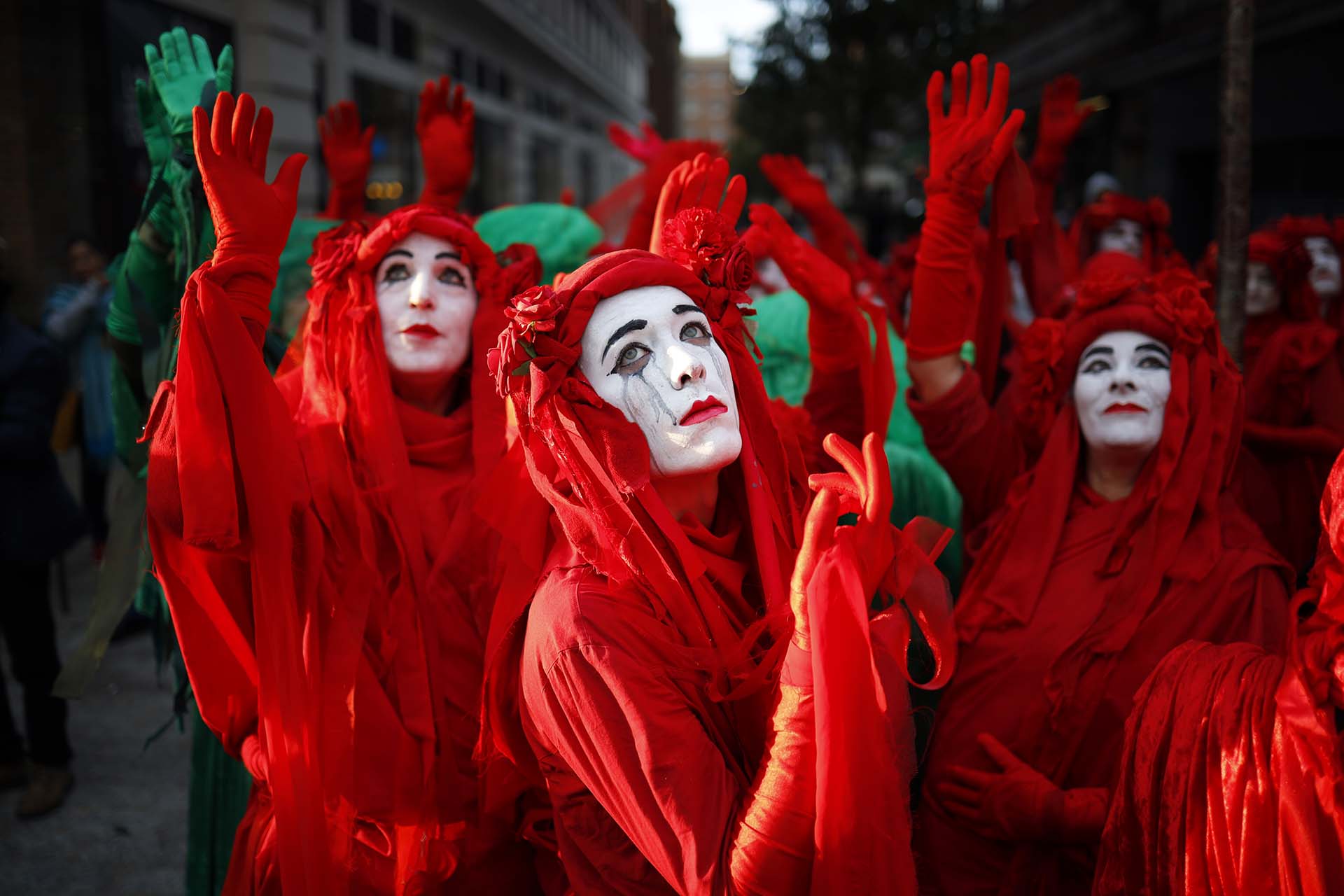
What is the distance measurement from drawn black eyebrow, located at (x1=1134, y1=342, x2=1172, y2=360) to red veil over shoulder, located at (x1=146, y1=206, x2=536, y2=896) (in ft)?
4.76

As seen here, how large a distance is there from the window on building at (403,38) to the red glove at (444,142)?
382 inches

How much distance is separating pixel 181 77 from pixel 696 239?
158cm

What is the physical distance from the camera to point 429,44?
44.1 feet

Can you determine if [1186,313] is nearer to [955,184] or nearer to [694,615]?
[955,184]

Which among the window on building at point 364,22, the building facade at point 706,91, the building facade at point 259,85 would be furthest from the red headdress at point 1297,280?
the building facade at point 706,91

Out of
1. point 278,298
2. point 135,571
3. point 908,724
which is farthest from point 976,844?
point 278,298

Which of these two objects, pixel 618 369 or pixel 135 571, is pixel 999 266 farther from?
pixel 135 571

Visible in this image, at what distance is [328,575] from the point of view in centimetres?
225

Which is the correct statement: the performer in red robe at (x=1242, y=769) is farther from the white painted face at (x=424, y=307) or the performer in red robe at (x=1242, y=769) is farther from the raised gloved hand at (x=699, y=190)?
the white painted face at (x=424, y=307)

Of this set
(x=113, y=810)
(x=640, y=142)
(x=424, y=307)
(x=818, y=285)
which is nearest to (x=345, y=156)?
(x=640, y=142)

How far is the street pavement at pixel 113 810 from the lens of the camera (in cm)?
355

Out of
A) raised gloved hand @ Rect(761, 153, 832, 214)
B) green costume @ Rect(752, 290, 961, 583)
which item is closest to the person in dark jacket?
green costume @ Rect(752, 290, 961, 583)

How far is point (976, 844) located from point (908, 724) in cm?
96

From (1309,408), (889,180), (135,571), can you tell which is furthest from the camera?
(889,180)
